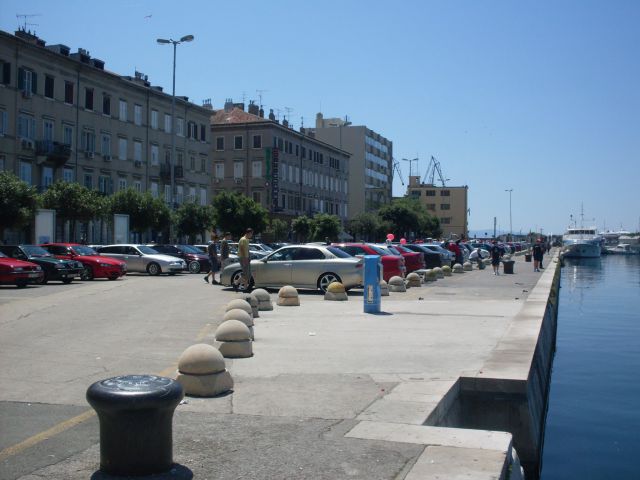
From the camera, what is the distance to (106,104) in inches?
2157

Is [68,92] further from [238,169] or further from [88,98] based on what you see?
[238,169]

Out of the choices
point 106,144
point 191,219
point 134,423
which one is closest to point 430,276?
point 134,423

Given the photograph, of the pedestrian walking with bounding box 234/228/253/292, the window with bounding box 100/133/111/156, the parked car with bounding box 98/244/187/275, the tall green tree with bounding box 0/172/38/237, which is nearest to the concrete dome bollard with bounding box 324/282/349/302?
the pedestrian walking with bounding box 234/228/253/292

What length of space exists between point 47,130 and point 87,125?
169 inches

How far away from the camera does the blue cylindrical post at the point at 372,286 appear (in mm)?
15992

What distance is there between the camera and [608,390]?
1321cm

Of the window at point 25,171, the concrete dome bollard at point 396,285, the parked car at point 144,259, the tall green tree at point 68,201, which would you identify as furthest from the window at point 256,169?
the concrete dome bollard at point 396,285

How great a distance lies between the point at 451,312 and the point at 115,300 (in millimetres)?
8673

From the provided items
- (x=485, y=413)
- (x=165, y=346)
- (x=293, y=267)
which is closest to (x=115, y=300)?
(x=293, y=267)

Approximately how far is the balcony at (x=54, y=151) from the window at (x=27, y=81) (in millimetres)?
3334

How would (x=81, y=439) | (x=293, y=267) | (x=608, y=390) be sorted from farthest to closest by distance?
(x=293, y=267) < (x=608, y=390) < (x=81, y=439)

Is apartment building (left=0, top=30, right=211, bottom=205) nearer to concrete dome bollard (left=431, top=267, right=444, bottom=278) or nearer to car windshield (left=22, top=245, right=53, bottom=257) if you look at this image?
car windshield (left=22, top=245, right=53, bottom=257)

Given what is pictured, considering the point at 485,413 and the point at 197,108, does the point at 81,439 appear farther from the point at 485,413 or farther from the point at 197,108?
the point at 197,108

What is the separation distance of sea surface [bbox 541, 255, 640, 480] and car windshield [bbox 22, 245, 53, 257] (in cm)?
1830
